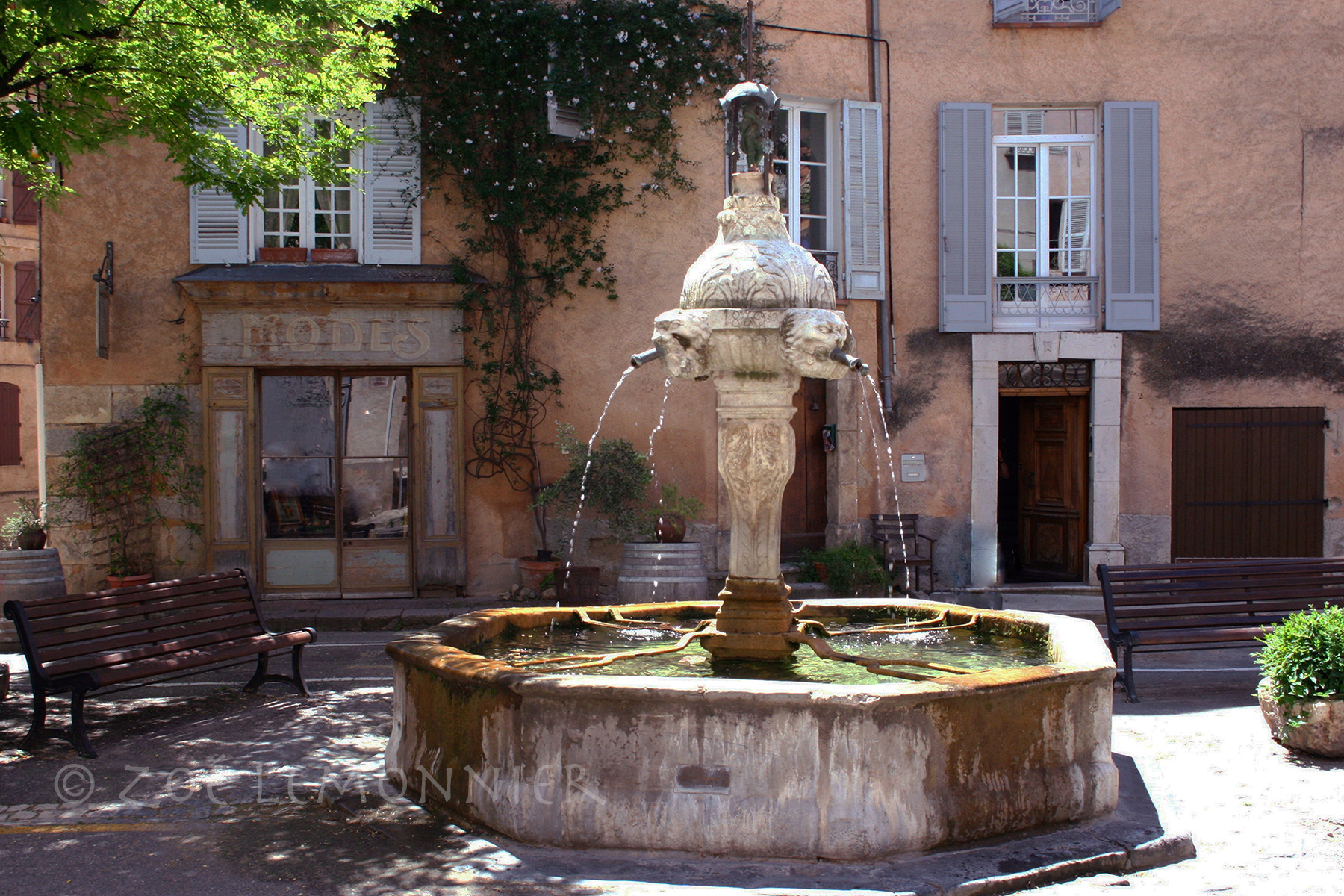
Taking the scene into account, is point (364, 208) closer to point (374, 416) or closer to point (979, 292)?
point (374, 416)

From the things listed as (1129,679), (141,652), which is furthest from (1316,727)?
(141,652)

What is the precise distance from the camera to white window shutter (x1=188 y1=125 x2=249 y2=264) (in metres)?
10.4

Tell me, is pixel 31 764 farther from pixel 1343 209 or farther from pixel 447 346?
pixel 1343 209

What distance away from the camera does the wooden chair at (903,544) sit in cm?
1075

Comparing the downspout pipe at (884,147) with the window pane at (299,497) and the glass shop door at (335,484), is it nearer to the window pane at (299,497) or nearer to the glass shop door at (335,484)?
the glass shop door at (335,484)

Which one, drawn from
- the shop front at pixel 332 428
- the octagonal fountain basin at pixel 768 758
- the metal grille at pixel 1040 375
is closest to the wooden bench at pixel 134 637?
the octagonal fountain basin at pixel 768 758

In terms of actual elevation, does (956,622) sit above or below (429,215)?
below

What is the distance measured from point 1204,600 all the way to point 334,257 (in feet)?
26.2

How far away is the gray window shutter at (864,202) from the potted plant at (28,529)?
744cm

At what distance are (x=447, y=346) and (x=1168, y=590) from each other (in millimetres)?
6589

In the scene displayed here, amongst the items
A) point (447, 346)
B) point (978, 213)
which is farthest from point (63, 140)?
point (978, 213)

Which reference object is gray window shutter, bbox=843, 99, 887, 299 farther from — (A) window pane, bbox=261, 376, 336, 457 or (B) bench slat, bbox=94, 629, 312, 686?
(B) bench slat, bbox=94, 629, 312, 686

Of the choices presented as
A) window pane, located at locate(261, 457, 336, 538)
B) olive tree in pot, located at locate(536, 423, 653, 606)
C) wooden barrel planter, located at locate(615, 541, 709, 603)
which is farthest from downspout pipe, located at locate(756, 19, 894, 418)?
window pane, located at locate(261, 457, 336, 538)

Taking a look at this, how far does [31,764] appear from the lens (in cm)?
502
